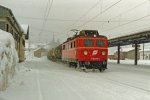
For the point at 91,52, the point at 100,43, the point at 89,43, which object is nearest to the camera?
the point at 91,52

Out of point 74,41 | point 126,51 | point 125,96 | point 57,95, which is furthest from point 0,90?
point 126,51

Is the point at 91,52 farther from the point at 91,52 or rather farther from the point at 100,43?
the point at 100,43

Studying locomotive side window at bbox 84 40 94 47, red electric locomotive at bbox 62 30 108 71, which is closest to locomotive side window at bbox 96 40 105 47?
red electric locomotive at bbox 62 30 108 71

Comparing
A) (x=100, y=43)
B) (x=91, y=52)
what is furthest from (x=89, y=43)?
(x=100, y=43)

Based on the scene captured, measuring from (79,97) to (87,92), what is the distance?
4.28 ft

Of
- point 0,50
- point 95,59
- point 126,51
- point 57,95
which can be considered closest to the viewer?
point 0,50

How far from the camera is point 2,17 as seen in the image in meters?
27.4

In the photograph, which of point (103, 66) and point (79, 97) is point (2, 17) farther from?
point (79, 97)

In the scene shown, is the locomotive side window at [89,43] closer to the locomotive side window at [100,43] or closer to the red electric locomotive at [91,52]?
the red electric locomotive at [91,52]

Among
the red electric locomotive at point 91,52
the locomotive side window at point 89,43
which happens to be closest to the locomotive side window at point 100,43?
the red electric locomotive at point 91,52

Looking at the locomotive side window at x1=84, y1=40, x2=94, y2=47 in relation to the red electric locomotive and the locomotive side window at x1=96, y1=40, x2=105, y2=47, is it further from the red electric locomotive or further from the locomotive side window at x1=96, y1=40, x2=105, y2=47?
the locomotive side window at x1=96, y1=40, x2=105, y2=47

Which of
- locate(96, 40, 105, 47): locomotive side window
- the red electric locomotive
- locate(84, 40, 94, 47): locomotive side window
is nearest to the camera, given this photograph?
the red electric locomotive

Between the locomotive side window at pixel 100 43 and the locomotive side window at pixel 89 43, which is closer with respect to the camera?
the locomotive side window at pixel 89 43

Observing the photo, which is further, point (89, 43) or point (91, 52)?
point (89, 43)
